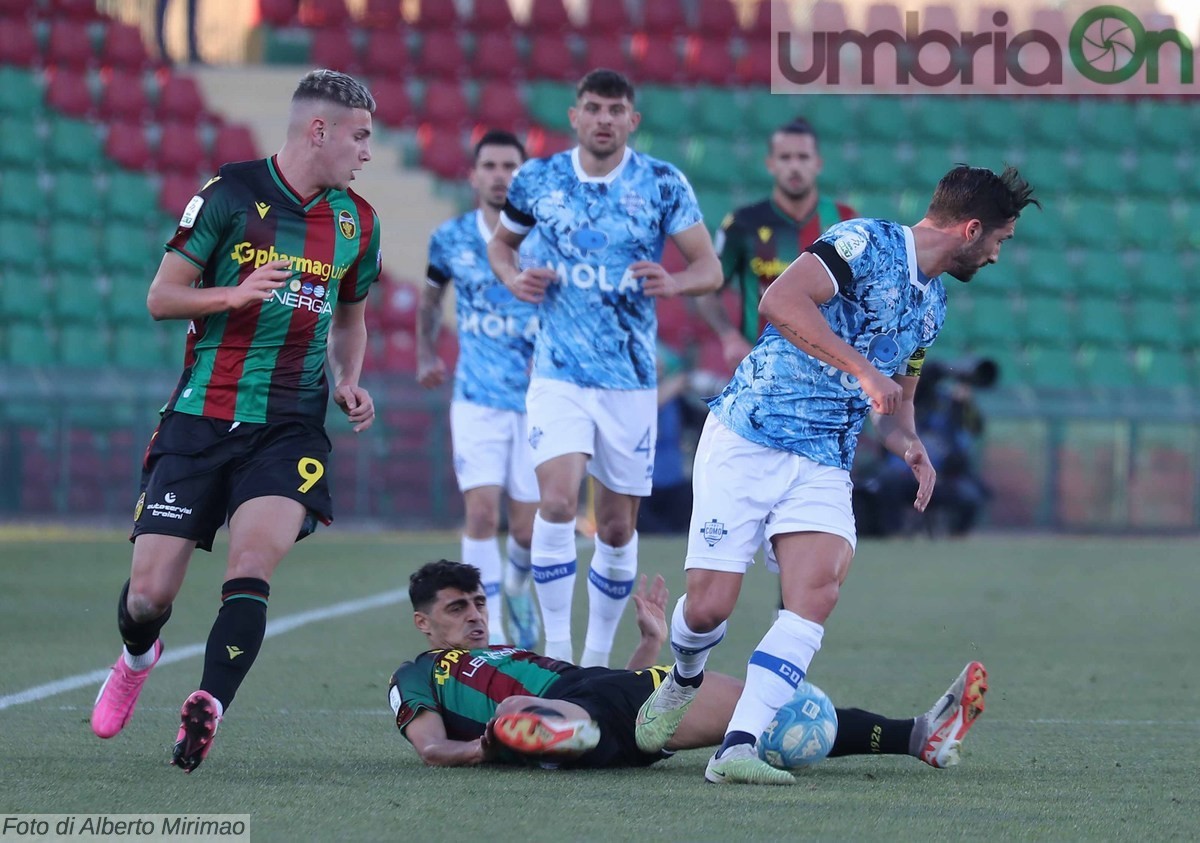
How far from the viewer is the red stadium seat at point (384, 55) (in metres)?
21.0

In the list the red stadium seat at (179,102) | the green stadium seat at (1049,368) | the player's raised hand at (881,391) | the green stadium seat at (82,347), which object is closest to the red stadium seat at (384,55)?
the red stadium seat at (179,102)

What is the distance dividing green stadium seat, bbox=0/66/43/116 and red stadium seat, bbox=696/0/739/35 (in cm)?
772

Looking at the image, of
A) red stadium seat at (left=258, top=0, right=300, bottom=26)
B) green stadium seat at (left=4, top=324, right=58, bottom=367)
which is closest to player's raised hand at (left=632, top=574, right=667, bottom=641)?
green stadium seat at (left=4, top=324, right=58, bottom=367)

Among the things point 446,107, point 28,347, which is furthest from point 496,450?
point 446,107

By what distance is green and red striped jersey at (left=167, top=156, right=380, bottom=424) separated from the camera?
16.4ft

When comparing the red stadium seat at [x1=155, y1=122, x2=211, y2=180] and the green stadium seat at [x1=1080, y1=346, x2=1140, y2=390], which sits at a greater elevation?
the red stadium seat at [x1=155, y1=122, x2=211, y2=180]

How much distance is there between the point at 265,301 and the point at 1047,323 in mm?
15402

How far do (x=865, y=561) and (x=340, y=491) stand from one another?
5.39m

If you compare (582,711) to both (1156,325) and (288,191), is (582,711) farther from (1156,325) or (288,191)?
(1156,325)

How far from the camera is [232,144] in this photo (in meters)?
20.0

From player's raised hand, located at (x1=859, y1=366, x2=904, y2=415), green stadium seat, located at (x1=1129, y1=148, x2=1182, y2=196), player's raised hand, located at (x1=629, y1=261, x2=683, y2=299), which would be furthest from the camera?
green stadium seat, located at (x1=1129, y1=148, x2=1182, y2=196)

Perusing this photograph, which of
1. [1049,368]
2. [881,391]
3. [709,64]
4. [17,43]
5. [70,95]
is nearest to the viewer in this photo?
[881,391]

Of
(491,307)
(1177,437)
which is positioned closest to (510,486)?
(491,307)

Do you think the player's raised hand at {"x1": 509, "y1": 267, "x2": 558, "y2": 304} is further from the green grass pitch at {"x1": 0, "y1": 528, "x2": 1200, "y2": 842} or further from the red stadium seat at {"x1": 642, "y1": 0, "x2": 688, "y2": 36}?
the red stadium seat at {"x1": 642, "y1": 0, "x2": 688, "y2": 36}
